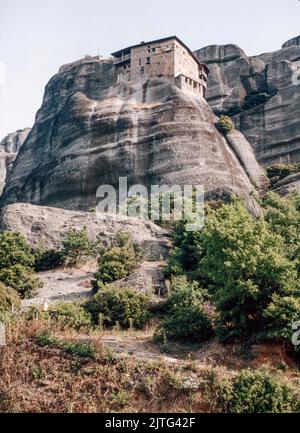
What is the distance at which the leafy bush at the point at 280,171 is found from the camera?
5947 centimetres

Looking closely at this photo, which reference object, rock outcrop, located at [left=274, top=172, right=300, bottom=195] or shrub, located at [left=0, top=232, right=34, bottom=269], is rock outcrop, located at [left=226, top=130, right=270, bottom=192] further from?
shrub, located at [left=0, top=232, right=34, bottom=269]

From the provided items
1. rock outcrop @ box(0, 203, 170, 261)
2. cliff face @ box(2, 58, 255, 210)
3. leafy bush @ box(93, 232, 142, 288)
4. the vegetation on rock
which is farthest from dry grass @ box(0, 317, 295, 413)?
cliff face @ box(2, 58, 255, 210)

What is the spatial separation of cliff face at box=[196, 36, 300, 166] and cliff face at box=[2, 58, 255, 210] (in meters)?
6.97

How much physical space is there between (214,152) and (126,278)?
33.3 metres

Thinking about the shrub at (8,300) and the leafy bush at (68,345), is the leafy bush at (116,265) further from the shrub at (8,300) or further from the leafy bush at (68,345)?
the leafy bush at (68,345)

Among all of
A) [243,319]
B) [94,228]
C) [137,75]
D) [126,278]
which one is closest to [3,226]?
[94,228]

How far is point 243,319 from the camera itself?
18.6 metres

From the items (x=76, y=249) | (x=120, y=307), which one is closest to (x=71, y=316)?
(x=120, y=307)

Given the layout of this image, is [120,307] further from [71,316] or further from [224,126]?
[224,126]

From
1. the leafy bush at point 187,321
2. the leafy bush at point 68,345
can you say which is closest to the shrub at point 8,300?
the leafy bush at point 68,345

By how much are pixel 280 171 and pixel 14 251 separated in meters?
37.0

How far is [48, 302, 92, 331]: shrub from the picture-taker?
68.2 feet

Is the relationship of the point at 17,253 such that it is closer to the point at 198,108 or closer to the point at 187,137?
the point at 187,137
